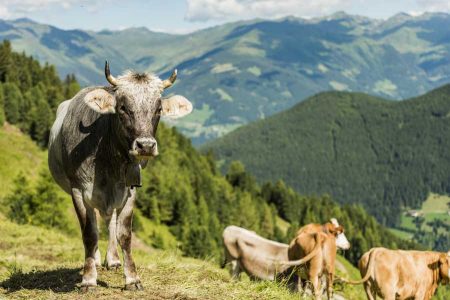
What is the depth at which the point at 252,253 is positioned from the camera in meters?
19.2

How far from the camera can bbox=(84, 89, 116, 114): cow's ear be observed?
9477mm

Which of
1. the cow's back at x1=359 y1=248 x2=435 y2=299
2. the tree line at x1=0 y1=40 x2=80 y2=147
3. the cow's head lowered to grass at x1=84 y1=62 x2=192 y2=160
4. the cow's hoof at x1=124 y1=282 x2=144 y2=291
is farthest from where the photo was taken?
the tree line at x1=0 y1=40 x2=80 y2=147

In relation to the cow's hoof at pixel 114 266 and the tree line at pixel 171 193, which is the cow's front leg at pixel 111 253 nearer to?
the cow's hoof at pixel 114 266

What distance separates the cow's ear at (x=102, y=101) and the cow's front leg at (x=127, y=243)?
1732mm

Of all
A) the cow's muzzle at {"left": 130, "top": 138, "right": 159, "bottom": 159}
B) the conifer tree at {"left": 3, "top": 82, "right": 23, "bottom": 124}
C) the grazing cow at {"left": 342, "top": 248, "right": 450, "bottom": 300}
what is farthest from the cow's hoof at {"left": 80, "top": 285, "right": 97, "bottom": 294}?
the conifer tree at {"left": 3, "top": 82, "right": 23, "bottom": 124}

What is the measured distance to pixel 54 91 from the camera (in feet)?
324

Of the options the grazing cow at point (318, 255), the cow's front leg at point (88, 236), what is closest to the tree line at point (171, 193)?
the grazing cow at point (318, 255)

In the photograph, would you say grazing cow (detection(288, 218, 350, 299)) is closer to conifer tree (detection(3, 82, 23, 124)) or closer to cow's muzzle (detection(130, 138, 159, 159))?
cow's muzzle (detection(130, 138, 159, 159))

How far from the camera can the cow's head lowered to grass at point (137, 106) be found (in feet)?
28.7

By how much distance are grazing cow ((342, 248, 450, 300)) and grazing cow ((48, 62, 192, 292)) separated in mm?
6509

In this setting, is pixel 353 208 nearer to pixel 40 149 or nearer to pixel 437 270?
pixel 40 149

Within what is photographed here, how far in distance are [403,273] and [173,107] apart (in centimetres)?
750

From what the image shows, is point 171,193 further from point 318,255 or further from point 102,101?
point 102,101

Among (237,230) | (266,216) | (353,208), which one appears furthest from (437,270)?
(353,208)
